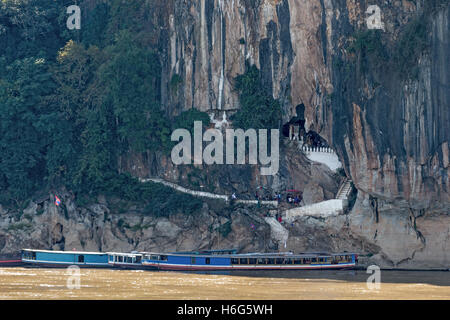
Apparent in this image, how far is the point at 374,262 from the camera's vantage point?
4462 cm

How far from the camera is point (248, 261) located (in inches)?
1722

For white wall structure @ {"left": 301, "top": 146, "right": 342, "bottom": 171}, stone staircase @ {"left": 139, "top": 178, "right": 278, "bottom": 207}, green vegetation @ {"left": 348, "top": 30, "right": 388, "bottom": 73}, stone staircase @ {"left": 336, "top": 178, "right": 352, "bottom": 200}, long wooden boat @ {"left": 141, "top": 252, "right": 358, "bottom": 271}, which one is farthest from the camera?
stone staircase @ {"left": 139, "top": 178, "right": 278, "bottom": 207}

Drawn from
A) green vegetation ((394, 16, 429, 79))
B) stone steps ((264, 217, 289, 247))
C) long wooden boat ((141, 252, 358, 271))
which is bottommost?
long wooden boat ((141, 252, 358, 271))

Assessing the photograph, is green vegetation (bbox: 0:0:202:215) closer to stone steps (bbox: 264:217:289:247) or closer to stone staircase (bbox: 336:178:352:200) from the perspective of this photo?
stone steps (bbox: 264:217:289:247)

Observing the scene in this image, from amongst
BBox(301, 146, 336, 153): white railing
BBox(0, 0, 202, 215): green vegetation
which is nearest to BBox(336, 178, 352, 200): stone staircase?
BBox(301, 146, 336, 153): white railing

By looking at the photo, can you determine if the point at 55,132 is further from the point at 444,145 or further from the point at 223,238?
the point at 444,145

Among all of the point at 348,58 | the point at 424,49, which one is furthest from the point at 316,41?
the point at 424,49

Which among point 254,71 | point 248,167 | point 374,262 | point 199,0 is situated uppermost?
point 199,0

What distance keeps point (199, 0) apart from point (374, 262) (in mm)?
13264

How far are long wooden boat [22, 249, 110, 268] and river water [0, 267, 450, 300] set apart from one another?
77cm

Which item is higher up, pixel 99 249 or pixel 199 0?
pixel 199 0

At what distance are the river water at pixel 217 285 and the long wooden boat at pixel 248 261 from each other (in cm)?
46

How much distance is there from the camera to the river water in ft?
114

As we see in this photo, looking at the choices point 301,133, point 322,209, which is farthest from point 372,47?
point 322,209
